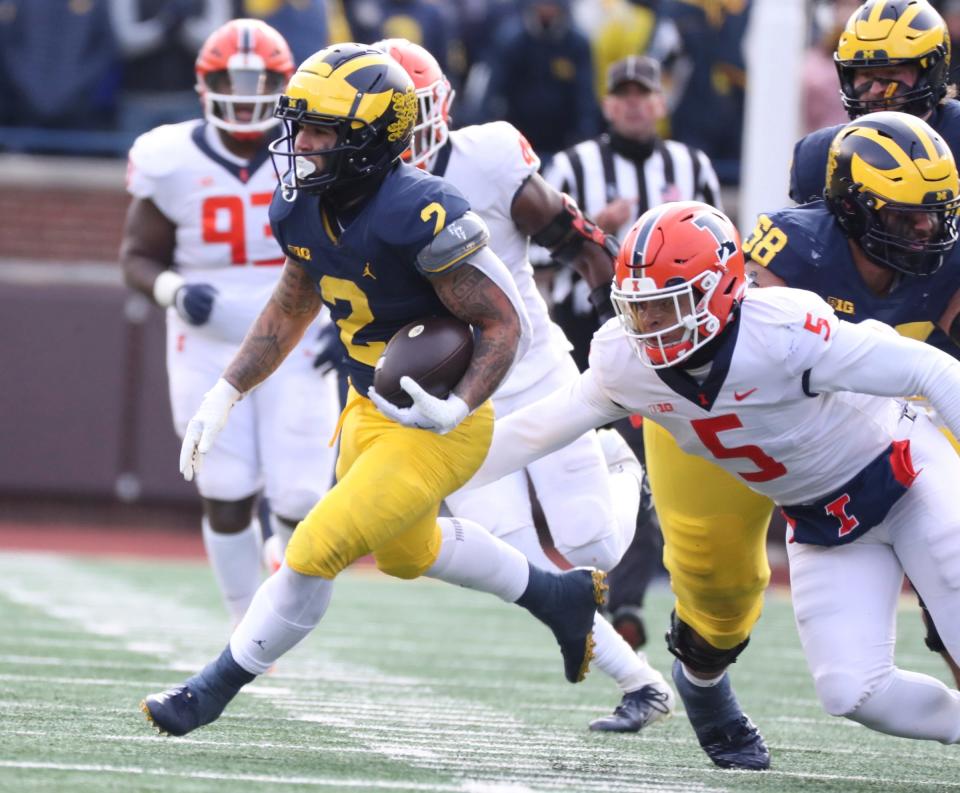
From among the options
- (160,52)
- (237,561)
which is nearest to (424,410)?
(237,561)

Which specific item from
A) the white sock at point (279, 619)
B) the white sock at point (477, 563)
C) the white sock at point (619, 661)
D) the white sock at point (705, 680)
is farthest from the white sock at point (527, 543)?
the white sock at point (279, 619)

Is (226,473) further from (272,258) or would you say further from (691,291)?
(691,291)

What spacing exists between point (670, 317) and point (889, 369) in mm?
424

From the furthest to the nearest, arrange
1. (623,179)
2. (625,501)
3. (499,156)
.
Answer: (623,179), (625,501), (499,156)

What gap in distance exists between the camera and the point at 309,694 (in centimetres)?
484

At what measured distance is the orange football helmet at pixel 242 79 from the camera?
550cm

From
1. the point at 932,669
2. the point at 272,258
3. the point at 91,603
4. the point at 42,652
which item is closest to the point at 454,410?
the point at 272,258

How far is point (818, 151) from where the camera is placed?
4.24 meters

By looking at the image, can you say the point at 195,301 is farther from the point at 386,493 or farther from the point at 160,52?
the point at 160,52

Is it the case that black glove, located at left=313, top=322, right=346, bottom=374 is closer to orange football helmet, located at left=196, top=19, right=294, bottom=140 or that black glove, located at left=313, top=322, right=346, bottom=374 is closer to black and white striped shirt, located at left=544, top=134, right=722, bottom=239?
orange football helmet, located at left=196, top=19, right=294, bottom=140

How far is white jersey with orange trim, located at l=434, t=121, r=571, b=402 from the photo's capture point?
4652mm

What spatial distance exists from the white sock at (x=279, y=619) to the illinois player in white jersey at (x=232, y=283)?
1.72 metres

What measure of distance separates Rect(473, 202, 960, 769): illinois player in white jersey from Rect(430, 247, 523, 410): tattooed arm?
16 centimetres

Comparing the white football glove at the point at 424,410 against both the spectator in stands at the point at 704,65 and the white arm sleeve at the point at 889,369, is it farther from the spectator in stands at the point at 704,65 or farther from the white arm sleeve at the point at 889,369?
the spectator in stands at the point at 704,65
